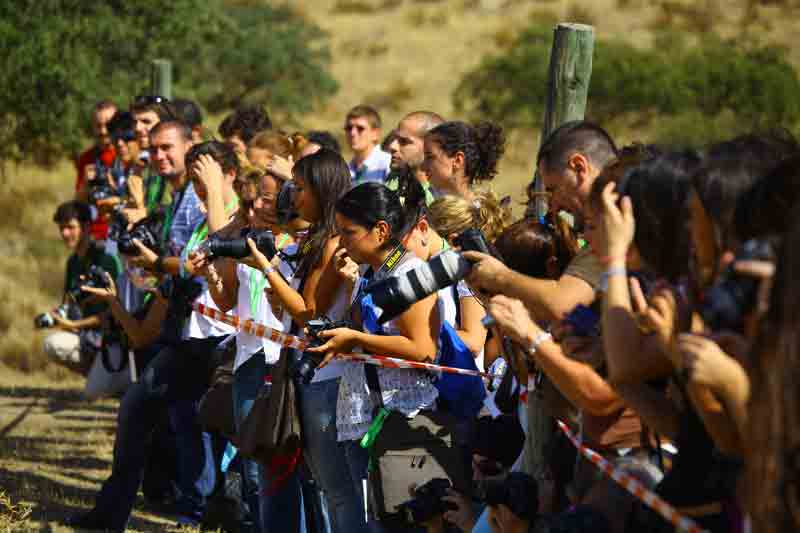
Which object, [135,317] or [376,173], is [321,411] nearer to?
[135,317]

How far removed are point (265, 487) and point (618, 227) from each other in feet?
9.56

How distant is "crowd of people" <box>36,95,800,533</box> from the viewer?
3.12 m

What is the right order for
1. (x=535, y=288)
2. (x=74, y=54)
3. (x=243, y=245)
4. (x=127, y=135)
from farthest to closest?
1. (x=74, y=54)
2. (x=127, y=135)
3. (x=243, y=245)
4. (x=535, y=288)

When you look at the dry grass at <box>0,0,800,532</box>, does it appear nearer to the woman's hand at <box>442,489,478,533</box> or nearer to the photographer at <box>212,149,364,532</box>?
the photographer at <box>212,149,364,532</box>

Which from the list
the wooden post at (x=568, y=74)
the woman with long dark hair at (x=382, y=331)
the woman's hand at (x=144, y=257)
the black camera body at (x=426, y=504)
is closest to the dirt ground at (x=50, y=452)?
the woman's hand at (x=144, y=257)

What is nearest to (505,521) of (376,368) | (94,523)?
(376,368)

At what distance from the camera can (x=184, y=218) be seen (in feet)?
23.8

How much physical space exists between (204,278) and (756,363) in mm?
4233

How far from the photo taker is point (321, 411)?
209 inches

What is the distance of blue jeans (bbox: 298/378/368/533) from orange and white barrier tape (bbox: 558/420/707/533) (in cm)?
147

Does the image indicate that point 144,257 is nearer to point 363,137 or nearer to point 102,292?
point 102,292

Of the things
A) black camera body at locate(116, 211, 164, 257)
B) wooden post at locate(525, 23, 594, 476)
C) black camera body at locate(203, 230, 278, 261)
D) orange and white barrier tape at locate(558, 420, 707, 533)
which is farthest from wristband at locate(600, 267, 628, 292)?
black camera body at locate(116, 211, 164, 257)

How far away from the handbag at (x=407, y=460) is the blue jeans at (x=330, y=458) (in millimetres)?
408

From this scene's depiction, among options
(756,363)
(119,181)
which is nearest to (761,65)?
(119,181)
